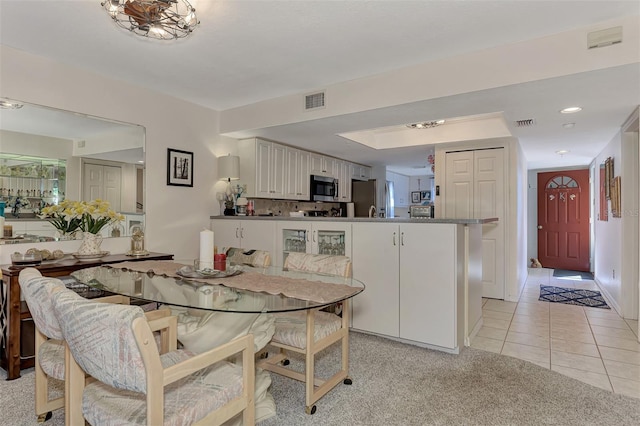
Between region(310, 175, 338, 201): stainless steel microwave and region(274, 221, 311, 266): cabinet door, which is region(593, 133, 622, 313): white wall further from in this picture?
region(310, 175, 338, 201): stainless steel microwave

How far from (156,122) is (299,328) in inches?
109

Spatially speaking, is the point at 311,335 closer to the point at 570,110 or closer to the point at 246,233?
the point at 246,233

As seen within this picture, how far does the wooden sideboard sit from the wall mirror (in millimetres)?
593

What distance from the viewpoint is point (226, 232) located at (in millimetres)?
4266

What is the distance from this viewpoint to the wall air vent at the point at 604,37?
2328mm

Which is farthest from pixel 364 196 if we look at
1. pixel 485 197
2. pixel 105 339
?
pixel 105 339

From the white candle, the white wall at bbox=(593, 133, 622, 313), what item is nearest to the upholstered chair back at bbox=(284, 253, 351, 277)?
the white candle

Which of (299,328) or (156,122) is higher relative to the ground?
(156,122)

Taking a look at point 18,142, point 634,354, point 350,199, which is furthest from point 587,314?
point 18,142

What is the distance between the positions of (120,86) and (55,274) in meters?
1.86

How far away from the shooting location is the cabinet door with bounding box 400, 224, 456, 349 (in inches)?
110

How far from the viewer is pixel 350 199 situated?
21.8 feet

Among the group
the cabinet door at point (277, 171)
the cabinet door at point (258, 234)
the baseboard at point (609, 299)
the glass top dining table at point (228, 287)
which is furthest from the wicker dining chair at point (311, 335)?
the baseboard at point (609, 299)

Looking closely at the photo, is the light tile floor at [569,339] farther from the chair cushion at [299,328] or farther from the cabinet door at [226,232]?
the cabinet door at [226,232]
